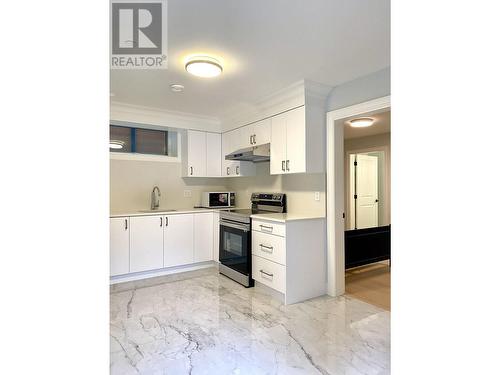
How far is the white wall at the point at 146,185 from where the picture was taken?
405 centimetres

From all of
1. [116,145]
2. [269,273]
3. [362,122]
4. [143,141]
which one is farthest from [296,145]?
[116,145]

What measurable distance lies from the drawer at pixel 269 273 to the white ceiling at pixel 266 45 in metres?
1.96

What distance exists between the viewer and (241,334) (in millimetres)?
2326

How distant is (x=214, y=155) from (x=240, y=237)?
1611 mm

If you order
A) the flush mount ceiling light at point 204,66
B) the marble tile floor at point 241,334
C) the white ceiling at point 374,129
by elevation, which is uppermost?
the flush mount ceiling light at point 204,66

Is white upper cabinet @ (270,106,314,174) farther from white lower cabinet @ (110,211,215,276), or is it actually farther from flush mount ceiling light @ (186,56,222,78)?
white lower cabinet @ (110,211,215,276)

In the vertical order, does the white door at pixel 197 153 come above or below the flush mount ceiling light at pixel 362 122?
below

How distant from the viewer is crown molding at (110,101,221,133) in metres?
3.74

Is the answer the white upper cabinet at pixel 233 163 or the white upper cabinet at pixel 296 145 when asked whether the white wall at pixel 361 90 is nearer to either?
the white upper cabinet at pixel 296 145

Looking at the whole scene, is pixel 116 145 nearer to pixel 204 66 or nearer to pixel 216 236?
pixel 216 236

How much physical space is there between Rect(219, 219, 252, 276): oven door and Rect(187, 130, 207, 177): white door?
96 cm

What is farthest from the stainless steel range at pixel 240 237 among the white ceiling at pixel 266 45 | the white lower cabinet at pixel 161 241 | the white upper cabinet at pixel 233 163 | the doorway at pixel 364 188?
the doorway at pixel 364 188
